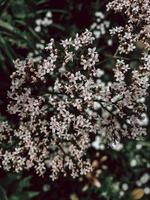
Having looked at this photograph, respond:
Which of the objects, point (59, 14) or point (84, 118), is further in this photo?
point (59, 14)

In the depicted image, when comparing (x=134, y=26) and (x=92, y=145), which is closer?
(x=134, y=26)

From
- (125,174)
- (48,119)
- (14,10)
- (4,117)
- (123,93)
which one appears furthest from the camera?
(125,174)

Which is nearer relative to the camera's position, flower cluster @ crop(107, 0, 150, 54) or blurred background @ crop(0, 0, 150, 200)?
flower cluster @ crop(107, 0, 150, 54)

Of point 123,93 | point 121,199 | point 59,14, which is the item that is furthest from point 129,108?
point 59,14

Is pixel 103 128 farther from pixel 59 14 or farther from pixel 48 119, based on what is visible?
pixel 59 14

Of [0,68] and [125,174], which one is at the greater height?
[0,68]

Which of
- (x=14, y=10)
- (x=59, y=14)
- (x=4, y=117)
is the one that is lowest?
(x=4, y=117)

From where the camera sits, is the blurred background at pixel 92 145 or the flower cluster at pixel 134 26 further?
the blurred background at pixel 92 145

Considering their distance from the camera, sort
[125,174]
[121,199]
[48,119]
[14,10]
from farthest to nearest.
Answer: [125,174] → [121,199] → [14,10] → [48,119]
